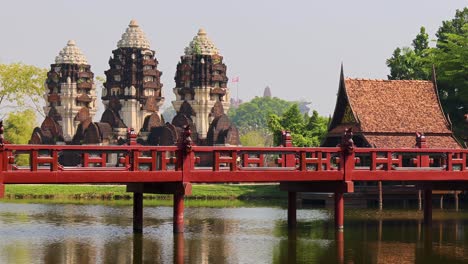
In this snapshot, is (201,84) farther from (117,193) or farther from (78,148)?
(78,148)

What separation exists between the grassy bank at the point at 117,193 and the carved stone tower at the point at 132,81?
37.6m

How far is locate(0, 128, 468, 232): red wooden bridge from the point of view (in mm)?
33344

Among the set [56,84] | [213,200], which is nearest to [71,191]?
[213,200]

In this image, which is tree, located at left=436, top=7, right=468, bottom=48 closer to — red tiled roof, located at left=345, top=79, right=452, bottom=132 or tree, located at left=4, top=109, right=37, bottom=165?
red tiled roof, located at left=345, top=79, right=452, bottom=132

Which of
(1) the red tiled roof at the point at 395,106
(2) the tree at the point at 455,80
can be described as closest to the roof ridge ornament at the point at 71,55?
(2) the tree at the point at 455,80

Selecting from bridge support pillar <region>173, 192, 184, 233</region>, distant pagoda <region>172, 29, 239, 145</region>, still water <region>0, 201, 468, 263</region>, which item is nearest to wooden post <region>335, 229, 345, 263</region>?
still water <region>0, 201, 468, 263</region>

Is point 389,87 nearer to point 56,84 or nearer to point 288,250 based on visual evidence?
point 288,250

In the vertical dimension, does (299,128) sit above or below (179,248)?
above

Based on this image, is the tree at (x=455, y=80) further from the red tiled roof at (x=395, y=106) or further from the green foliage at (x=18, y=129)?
the green foliage at (x=18, y=129)

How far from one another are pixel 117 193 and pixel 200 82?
4259cm

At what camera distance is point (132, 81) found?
378ft

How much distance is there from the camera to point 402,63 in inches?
3243

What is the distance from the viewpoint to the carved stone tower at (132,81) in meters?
115

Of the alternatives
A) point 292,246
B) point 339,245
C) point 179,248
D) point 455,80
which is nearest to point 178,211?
point 179,248
